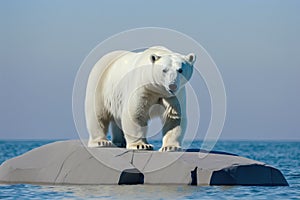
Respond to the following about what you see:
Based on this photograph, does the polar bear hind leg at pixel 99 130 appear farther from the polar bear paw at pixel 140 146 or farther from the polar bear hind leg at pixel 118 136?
the polar bear paw at pixel 140 146

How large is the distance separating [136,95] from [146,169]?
5.08ft

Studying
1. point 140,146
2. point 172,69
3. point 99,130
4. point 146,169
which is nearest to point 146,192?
point 146,169

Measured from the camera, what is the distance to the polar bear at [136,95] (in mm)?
20125

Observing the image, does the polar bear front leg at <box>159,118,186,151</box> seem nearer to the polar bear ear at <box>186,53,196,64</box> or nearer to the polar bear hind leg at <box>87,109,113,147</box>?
the polar bear ear at <box>186,53,196,64</box>

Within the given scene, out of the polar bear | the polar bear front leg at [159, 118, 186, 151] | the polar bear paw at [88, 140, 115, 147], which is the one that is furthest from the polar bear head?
the polar bear paw at [88, 140, 115, 147]

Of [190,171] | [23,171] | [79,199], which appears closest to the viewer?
[79,199]

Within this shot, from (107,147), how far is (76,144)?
82 centimetres

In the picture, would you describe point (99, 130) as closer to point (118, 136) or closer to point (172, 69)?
point (118, 136)

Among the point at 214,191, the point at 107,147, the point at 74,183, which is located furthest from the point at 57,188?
the point at 214,191

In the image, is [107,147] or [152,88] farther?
[107,147]

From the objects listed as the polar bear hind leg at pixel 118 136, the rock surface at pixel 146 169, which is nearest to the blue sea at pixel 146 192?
the rock surface at pixel 146 169

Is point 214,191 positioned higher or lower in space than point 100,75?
lower

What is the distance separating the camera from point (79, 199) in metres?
18.9

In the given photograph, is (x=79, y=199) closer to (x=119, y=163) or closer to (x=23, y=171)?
(x=119, y=163)
